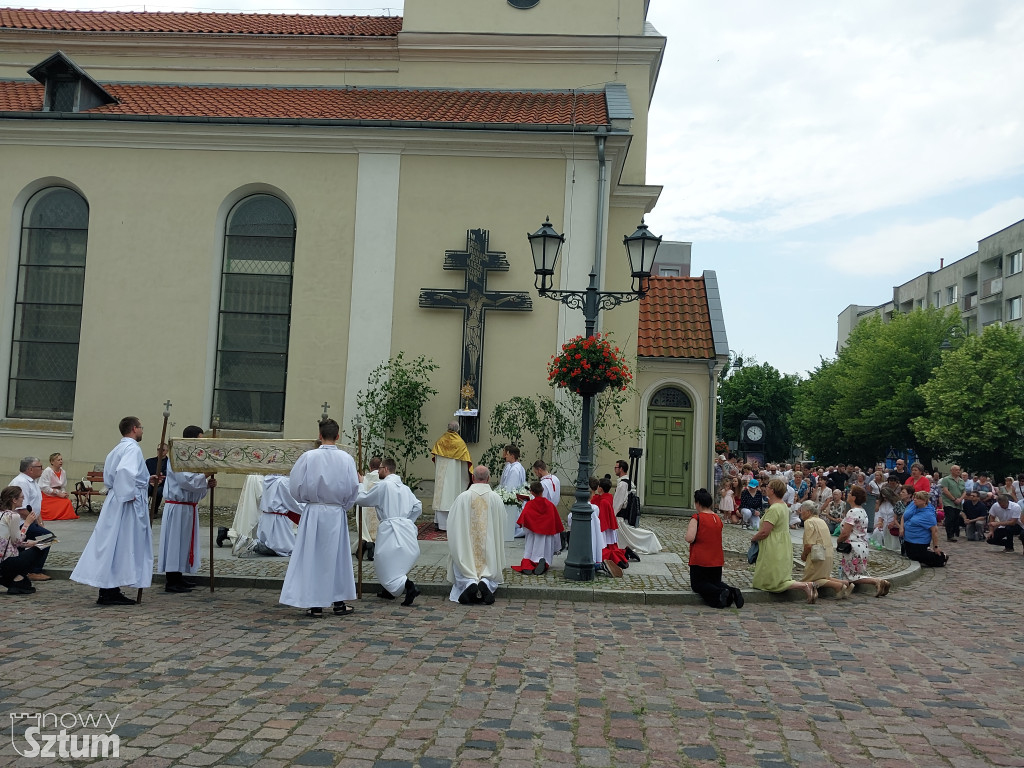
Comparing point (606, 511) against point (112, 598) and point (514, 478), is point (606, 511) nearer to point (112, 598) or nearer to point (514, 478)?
point (514, 478)

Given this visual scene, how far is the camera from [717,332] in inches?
803

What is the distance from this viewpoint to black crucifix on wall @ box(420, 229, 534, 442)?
1588 centimetres

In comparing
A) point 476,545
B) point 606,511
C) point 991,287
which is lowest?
point 476,545

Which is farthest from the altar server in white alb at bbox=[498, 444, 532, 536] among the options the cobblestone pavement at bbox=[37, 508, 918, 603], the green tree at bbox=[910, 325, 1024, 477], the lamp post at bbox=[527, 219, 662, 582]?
the green tree at bbox=[910, 325, 1024, 477]

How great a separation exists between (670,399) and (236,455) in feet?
43.4

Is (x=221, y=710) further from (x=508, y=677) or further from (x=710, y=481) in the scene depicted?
(x=710, y=481)

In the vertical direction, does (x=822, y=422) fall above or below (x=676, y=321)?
below

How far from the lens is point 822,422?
47562 mm

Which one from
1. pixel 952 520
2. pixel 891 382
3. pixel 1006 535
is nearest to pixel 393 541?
pixel 1006 535

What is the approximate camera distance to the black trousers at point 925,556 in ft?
45.2

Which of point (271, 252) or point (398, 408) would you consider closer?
point (398, 408)

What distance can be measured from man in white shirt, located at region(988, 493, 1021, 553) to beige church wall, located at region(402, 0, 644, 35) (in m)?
13.3

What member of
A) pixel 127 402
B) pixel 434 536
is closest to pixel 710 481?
pixel 434 536

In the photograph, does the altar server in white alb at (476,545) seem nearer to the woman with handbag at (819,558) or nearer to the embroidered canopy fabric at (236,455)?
the embroidered canopy fabric at (236,455)
